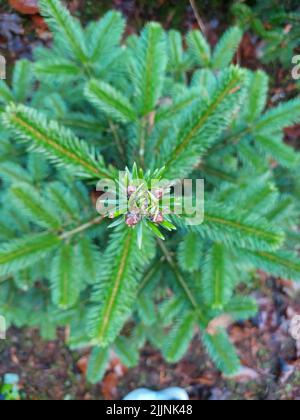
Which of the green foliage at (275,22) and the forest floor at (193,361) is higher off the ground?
the green foliage at (275,22)

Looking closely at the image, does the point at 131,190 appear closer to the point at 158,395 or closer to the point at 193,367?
the point at 158,395

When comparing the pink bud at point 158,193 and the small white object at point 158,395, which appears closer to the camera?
the pink bud at point 158,193

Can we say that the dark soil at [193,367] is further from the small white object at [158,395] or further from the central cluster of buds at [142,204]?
the central cluster of buds at [142,204]

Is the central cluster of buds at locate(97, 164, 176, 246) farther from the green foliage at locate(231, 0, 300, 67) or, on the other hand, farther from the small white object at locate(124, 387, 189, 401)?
the small white object at locate(124, 387, 189, 401)

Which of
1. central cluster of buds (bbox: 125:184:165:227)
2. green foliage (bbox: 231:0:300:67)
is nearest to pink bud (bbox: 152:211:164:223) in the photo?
central cluster of buds (bbox: 125:184:165:227)

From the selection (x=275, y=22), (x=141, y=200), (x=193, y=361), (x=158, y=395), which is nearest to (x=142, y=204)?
(x=141, y=200)

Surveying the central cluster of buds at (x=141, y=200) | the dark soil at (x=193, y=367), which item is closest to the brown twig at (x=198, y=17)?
the dark soil at (x=193, y=367)

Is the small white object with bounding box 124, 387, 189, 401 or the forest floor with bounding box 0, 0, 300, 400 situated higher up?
the forest floor with bounding box 0, 0, 300, 400

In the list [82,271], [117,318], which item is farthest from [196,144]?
[82,271]

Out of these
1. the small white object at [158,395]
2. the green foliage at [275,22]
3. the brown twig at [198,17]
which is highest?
the brown twig at [198,17]

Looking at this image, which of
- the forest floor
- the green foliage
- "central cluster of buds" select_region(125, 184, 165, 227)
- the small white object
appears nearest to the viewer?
"central cluster of buds" select_region(125, 184, 165, 227)
